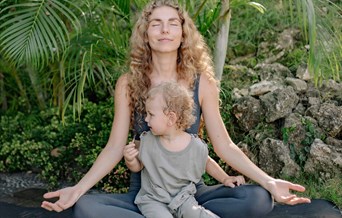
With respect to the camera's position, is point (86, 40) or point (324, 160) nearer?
point (324, 160)

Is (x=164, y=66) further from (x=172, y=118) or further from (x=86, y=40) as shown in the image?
(x=86, y=40)

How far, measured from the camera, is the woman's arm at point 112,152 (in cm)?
288

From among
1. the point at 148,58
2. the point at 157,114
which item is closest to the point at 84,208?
the point at 157,114

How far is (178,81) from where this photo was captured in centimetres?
320

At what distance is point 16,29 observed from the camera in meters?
3.66

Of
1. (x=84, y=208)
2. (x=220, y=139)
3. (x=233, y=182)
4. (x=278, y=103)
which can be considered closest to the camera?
(x=84, y=208)

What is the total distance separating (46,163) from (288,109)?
5.92 feet

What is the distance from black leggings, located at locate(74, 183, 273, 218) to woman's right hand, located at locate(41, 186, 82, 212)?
35mm

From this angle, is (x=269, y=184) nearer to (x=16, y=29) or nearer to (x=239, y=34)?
(x=16, y=29)

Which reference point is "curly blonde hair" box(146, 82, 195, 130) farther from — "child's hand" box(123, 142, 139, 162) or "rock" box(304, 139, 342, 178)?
"rock" box(304, 139, 342, 178)

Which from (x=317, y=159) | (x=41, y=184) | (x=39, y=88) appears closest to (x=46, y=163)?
(x=41, y=184)

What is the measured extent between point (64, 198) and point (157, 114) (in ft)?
1.86

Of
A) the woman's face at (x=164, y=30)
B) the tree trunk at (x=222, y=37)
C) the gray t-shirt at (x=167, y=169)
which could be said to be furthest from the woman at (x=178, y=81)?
the tree trunk at (x=222, y=37)

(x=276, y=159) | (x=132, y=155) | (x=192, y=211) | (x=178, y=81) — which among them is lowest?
(x=276, y=159)
